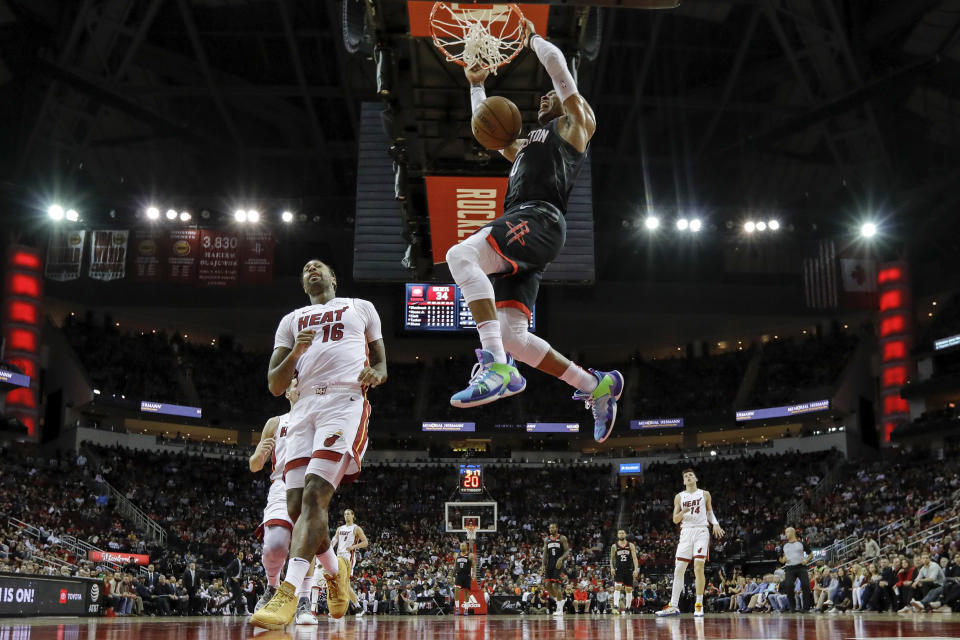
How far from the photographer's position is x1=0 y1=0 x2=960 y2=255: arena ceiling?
86.0ft

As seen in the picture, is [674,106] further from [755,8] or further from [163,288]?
[163,288]

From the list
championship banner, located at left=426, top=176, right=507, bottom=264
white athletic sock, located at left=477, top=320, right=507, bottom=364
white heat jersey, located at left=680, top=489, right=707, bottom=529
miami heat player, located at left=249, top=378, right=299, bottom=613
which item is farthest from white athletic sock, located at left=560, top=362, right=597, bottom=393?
championship banner, located at left=426, top=176, right=507, bottom=264

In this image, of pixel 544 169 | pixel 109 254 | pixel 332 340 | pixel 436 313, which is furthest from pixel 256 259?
pixel 544 169

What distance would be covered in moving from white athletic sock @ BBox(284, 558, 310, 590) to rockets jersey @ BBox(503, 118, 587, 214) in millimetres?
2711

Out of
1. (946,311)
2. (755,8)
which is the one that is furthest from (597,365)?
(755,8)

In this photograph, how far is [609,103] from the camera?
98.4 ft

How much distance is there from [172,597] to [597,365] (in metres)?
29.4

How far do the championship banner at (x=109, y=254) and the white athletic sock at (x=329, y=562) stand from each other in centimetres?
2616

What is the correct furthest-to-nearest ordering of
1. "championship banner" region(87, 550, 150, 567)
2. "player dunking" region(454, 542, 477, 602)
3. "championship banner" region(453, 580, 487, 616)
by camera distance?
"championship banner" region(87, 550, 150, 567)
"championship banner" region(453, 580, 487, 616)
"player dunking" region(454, 542, 477, 602)

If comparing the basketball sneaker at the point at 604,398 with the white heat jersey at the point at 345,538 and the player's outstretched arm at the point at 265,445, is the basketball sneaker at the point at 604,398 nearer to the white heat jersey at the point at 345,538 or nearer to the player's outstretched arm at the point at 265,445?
the player's outstretched arm at the point at 265,445

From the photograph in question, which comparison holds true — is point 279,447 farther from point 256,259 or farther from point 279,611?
point 256,259

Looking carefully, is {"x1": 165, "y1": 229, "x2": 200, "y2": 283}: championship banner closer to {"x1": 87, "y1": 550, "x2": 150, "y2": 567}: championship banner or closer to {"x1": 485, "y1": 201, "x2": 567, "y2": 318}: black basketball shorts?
{"x1": 87, "y1": 550, "x2": 150, "y2": 567}: championship banner

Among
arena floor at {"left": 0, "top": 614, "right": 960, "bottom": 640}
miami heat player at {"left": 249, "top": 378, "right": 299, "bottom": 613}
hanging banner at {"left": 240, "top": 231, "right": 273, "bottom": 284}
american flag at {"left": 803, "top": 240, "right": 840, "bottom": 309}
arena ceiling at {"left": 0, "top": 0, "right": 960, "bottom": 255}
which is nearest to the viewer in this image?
arena floor at {"left": 0, "top": 614, "right": 960, "bottom": 640}

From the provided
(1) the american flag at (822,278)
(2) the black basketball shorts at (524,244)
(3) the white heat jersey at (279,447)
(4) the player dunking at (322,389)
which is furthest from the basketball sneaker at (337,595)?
(1) the american flag at (822,278)
